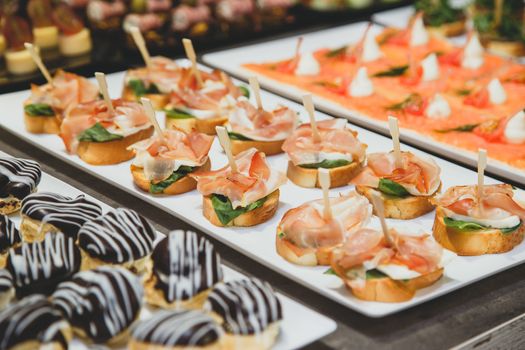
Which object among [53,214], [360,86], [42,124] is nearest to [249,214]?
[53,214]

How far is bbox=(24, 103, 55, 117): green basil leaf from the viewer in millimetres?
3988

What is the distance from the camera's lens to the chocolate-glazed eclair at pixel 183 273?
8.16 feet

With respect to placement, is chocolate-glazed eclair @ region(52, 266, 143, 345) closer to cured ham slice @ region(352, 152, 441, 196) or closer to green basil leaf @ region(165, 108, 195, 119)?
cured ham slice @ region(352, 152, 441, 196)

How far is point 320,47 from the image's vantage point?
5539 millimetres

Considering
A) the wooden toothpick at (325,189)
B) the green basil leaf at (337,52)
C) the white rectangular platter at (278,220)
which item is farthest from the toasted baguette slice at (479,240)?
the green basil leaf at (337,52)

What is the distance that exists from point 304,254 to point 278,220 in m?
0.44

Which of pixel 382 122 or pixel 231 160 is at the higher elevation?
pixel 231 160

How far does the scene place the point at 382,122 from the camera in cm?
416

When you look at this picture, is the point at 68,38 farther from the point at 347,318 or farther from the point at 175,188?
the point at 347,318

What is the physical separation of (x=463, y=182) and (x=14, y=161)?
182cm

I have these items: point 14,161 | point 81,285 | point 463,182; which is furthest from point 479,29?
point 81,285

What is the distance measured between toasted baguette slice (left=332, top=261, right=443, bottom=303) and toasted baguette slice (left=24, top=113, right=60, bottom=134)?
6.21 ft

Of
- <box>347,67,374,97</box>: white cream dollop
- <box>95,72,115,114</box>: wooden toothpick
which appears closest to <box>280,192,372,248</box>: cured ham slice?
<box>95,72,115,114</box>: wooden toothpick

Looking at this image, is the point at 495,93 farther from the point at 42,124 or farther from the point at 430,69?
the point at 42,124
